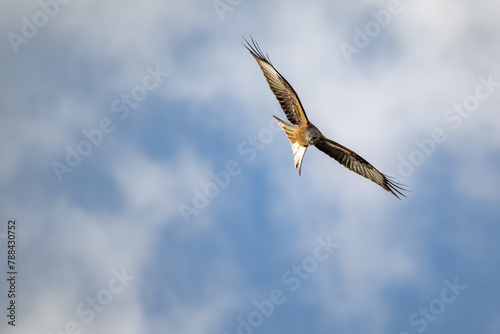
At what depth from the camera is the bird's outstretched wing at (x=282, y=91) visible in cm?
2095

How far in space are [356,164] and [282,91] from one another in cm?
469

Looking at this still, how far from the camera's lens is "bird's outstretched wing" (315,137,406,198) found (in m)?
22.5

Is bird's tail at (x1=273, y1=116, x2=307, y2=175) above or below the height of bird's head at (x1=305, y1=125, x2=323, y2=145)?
below

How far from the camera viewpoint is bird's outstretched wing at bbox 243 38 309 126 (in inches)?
825

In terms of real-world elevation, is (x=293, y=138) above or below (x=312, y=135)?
below

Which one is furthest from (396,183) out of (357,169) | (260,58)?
(260,58)

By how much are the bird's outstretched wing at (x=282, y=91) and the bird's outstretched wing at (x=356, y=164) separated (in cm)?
170

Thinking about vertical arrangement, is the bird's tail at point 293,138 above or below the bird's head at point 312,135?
below

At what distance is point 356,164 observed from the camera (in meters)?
23.2

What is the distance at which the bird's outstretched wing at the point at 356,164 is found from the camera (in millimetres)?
22494

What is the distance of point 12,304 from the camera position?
23.2 m

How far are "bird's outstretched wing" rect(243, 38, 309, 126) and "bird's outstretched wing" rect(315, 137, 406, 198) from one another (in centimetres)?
170

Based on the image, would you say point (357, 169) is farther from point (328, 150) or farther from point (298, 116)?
point (298, 116)

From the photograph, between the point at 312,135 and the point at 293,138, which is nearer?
the point at 312,135
